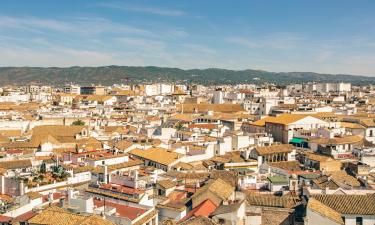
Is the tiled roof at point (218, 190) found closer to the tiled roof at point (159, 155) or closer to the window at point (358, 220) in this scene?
the window at point (358, 220)

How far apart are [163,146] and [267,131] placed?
745 inches

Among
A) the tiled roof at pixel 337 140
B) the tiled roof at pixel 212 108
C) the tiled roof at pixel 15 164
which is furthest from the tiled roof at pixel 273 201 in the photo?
the tiled roof at pixel 212 108

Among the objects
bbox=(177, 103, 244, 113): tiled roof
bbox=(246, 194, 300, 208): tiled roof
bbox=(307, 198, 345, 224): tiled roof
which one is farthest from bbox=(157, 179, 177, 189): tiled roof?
bbox=(177, 103, 244, 113): tiled roof

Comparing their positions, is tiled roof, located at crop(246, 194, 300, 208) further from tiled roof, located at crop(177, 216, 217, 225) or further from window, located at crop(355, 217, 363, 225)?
tiled roof, located at crop(177, 216, 217, 225)

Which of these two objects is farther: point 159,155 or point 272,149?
point 272,149

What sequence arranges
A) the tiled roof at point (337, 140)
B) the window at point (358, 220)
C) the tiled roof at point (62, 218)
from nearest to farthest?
the tiled roof at point (62, 218) < the window at point (358, 220) < the tiled roof at point (337, 140)

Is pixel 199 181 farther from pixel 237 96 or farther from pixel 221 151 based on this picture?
pixel 237 96

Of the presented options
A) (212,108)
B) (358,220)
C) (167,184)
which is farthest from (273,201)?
(212,108)

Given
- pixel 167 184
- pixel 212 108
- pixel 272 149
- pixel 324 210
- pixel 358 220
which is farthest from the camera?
pixel 212 108

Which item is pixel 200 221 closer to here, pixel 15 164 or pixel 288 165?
pixel 288 165

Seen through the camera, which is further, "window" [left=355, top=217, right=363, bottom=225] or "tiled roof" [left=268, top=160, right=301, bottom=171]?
"tiled roof" [left=268, top=160, right=301, bottom=171]

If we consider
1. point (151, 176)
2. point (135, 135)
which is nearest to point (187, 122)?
point (135, 135)

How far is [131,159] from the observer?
43.8 metres

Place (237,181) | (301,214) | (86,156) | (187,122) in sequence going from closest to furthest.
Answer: (301,214) < (237,181) < (86,156) < (187,122)
